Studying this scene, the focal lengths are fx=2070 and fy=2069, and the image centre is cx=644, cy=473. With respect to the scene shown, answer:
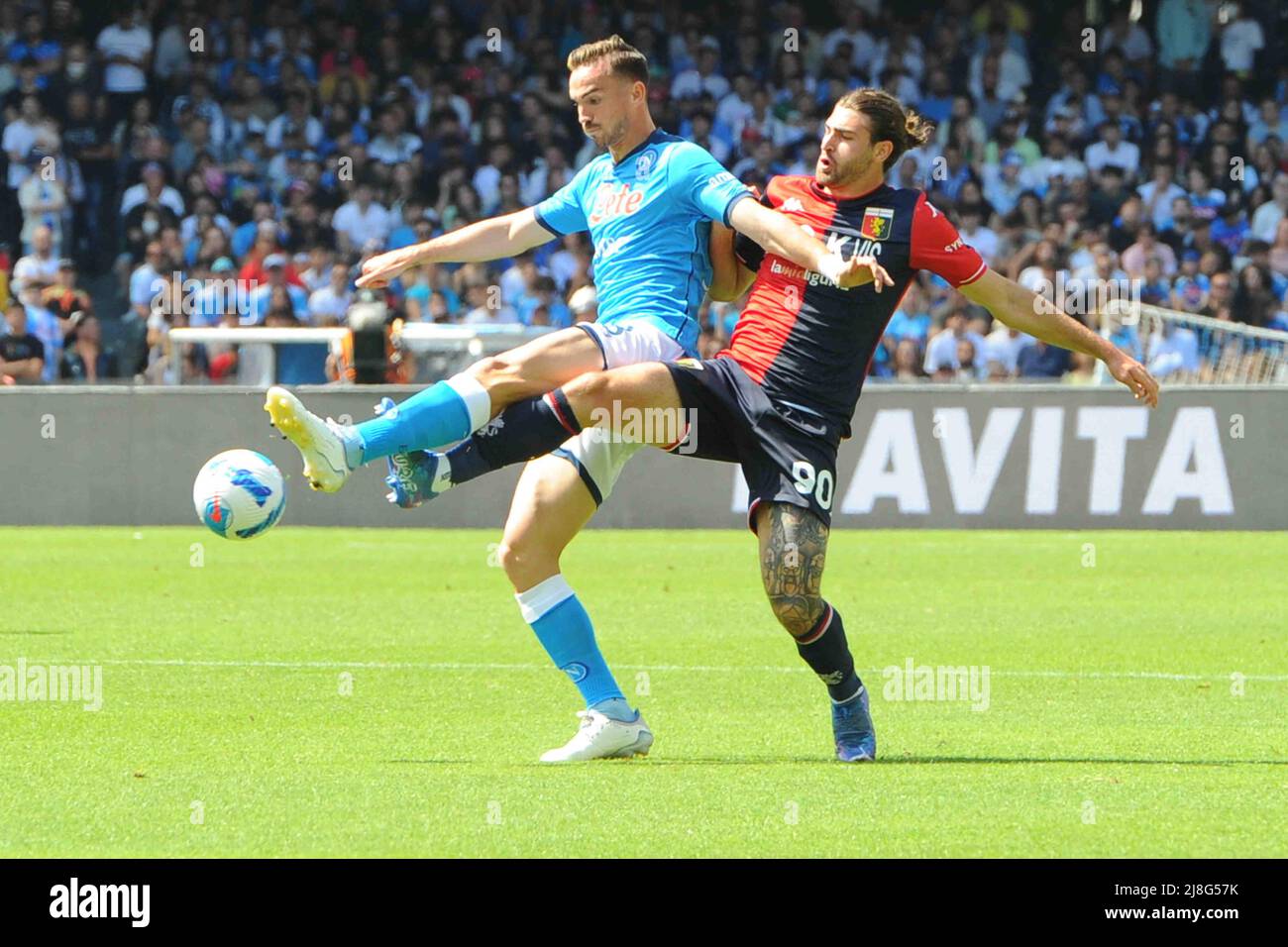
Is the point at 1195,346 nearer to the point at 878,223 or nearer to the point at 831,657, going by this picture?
the point at 878,223

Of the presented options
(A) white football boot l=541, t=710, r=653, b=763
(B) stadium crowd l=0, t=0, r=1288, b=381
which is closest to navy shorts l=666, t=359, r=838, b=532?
(A) white football boot l=541, t=710, r=653, b=763

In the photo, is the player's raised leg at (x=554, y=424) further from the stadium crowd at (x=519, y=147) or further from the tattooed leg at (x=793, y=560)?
the stadium crowd at (x=519, y=147)

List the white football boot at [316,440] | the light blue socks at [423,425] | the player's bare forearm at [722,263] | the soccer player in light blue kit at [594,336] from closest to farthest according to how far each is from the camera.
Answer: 1. the white football boot at [316,440]
2. the light blue socks at [423,425]
3. the soccer player in light blue kit at [594,336]
4. the player's bare forearm at [722,263]

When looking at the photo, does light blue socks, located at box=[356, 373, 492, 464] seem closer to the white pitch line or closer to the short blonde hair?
the short blonde hair

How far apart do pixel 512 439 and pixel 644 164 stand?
125 cm

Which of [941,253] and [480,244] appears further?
[480,244]

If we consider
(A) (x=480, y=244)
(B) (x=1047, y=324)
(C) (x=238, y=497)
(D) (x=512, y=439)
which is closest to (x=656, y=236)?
(A) (x=480, y=244)

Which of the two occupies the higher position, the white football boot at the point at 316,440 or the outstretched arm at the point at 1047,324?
the outstretched arm at the point at 1047,324

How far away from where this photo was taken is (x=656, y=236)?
7.61m

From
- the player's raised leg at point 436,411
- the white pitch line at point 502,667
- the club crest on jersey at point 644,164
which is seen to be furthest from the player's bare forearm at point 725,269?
the white pitch line at point 502,667

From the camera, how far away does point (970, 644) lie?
1101cm

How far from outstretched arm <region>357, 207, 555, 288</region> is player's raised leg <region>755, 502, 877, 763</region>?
1.55 metres

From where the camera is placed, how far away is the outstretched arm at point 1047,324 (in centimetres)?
710
